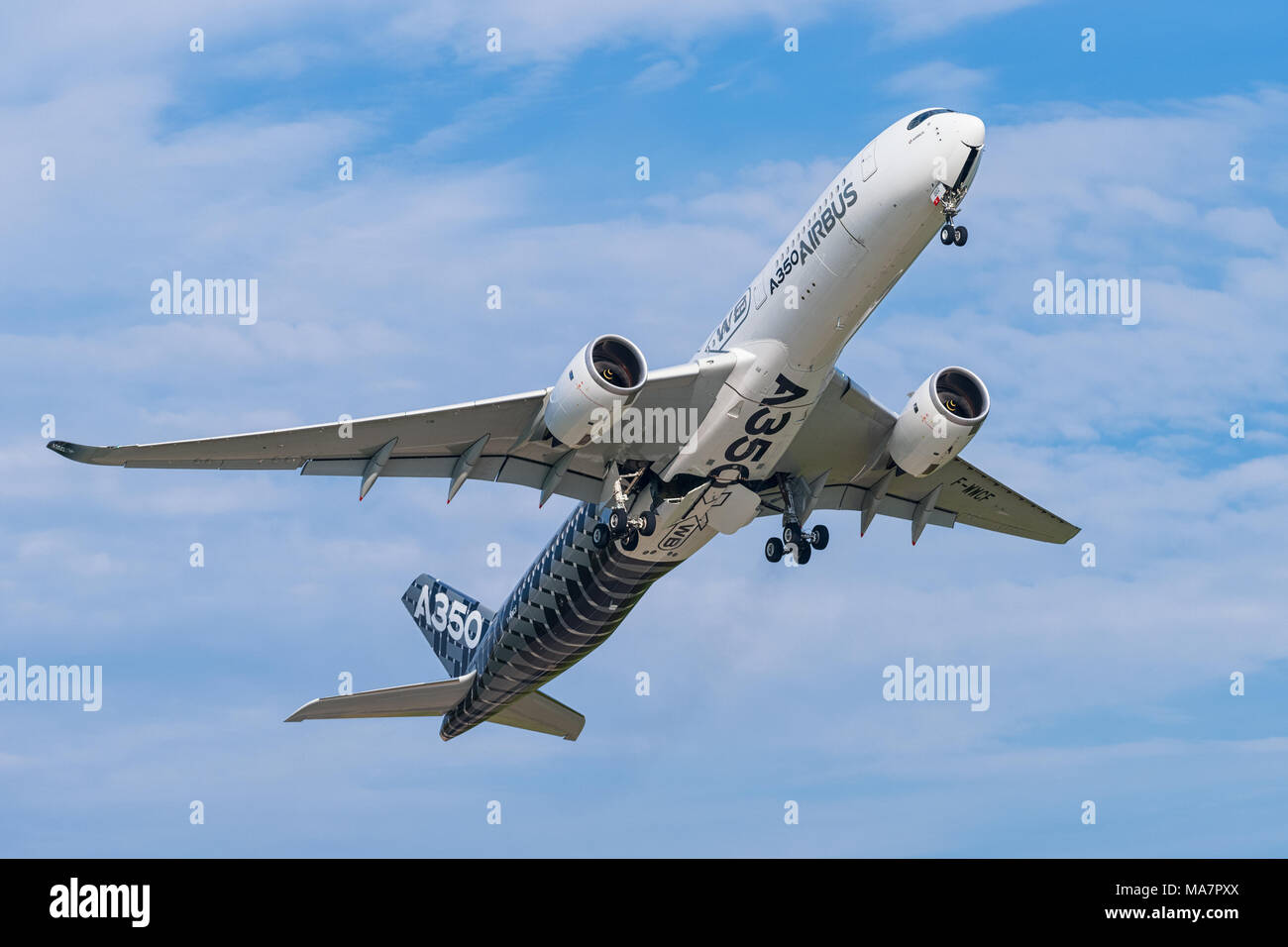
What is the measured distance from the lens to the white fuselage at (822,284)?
2831 cm

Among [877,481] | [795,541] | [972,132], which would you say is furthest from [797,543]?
[972,132]

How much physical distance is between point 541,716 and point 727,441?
1600 centimetres

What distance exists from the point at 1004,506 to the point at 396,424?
16765 millimetres

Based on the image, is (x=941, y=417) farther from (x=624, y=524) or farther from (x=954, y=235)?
(x=624, y=524)

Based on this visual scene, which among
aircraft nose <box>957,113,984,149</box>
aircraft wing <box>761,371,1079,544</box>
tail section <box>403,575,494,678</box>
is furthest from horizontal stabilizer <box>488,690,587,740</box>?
aircraft nose <box>957,113,984,149</box>

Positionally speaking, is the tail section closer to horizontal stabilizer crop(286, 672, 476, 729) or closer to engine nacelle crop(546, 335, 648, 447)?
horizontal stabilizer crop(286, 672, 476, 729)

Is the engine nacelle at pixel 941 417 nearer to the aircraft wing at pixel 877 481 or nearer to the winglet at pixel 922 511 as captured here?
the aircraft wing at pixel 877 481

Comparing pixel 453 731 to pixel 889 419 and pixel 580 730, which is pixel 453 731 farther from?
pixel 889 419

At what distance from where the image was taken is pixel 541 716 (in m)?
45.7

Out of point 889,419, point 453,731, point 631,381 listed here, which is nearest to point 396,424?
point 631,381

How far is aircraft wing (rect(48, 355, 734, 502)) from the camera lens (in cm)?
3164

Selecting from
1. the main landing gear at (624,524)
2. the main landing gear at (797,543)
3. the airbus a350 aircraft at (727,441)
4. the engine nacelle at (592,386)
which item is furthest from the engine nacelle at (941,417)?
the engine nacelle at (592,386)

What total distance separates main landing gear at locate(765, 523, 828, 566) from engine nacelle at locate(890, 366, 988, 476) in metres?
2.64

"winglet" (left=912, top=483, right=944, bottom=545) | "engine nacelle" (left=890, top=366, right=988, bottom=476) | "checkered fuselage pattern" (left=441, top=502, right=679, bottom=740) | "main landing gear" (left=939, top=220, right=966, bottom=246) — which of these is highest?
"main landing gear" (left=939, top=220, right=966, bottom=246)
